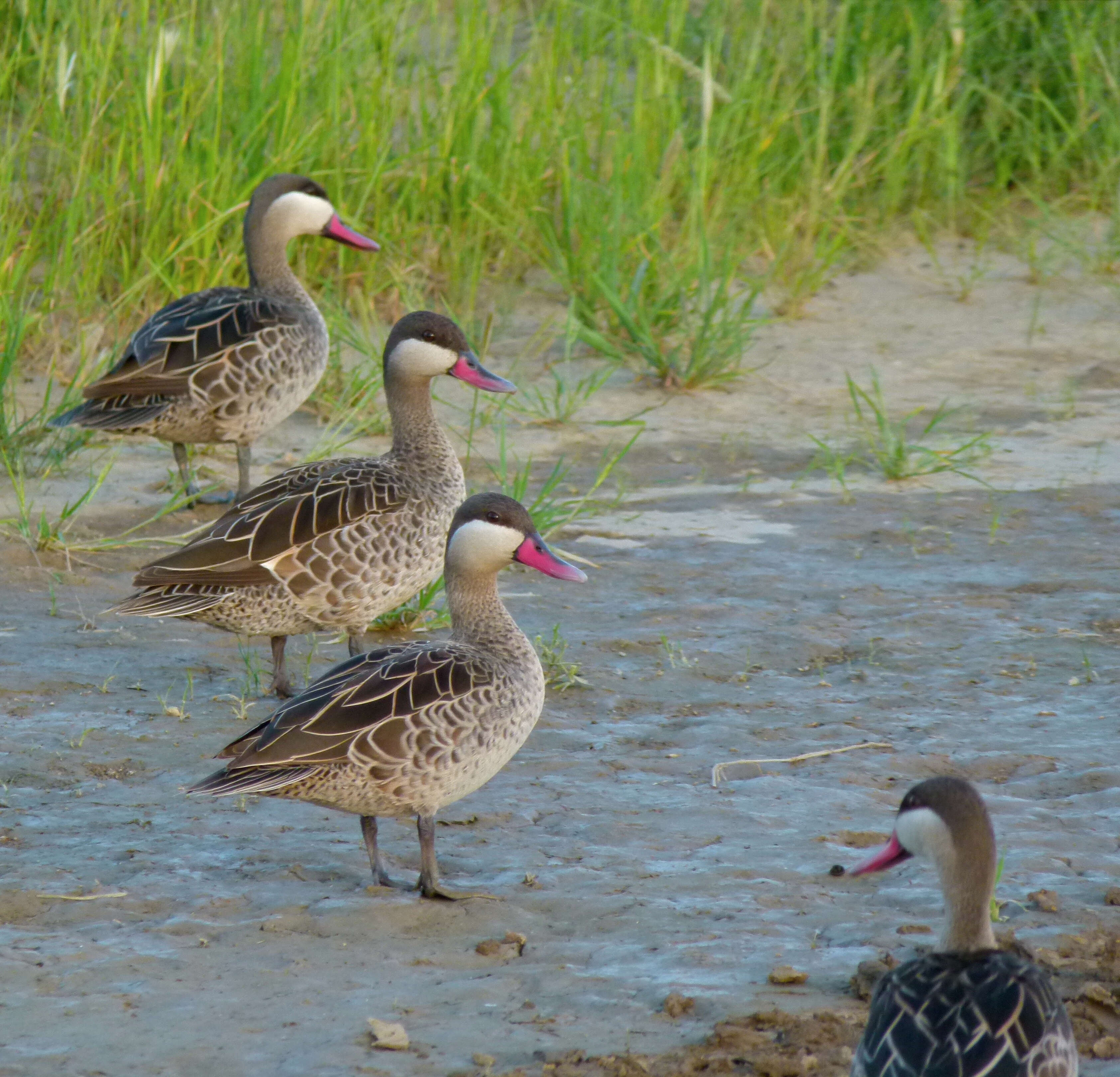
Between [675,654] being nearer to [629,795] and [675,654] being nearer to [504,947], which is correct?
[629,795]

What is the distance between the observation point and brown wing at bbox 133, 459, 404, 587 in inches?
195

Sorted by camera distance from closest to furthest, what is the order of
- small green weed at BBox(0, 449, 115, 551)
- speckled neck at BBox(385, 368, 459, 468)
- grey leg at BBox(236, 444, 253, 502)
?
speckled neck at BBox(385, 368, 459, 468)
small green weed at BBox(0, 449, 115, 551)
grey leg at BBox(236, 444, 253, 502)

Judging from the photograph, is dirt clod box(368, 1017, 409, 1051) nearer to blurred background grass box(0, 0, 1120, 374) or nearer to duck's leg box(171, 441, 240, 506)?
duck's leg box(171, 441, 240, 506)

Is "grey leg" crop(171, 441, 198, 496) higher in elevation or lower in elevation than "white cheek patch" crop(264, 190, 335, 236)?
lower

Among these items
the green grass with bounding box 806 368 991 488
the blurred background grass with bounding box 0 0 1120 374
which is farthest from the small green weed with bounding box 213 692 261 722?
the green grass with bounding box 806 368 991 488

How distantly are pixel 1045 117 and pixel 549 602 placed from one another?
5.76m

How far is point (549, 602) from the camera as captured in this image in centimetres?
600

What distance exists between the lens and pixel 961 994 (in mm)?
2773

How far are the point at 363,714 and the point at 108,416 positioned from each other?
3.08 meters

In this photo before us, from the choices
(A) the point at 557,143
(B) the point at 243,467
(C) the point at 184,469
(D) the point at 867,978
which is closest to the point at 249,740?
(D) the point at 867,978

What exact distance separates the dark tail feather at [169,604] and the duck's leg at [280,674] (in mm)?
319

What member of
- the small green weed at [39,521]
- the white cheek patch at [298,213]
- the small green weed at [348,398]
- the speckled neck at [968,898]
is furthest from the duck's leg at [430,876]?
the white cheek patch at [298,213]

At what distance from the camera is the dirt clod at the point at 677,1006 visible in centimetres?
333

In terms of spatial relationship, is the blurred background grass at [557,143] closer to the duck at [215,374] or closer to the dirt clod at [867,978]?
the duck at [215,374]
